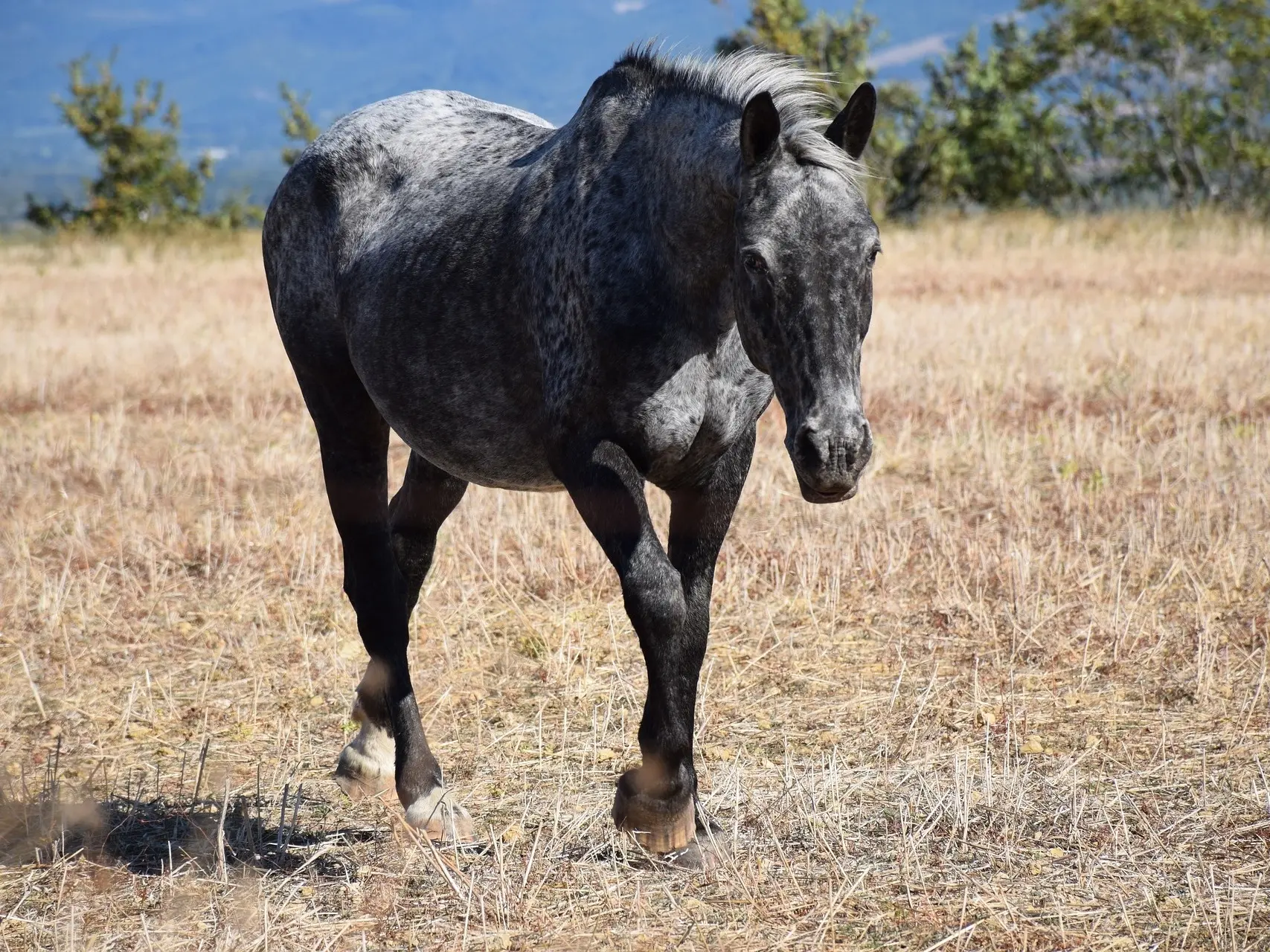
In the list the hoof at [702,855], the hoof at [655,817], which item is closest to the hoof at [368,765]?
the hoof at [655,817]

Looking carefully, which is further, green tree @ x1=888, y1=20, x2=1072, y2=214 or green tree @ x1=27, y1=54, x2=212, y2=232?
green tree @ x1=27, y1=54, x2=212, y2=232

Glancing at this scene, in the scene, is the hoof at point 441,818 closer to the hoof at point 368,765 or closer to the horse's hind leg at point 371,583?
the horse's hind leg at point 371,583

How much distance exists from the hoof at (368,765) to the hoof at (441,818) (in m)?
0.36

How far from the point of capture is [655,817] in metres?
3.40

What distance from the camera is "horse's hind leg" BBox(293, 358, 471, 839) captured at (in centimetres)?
405

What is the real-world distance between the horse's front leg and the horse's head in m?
0.53

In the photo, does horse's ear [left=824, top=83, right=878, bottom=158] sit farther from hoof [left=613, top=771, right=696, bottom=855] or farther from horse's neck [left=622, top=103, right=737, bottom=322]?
hoof [left=613, top=771, right=696, bottom=855]

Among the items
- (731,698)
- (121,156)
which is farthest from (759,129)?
(121,156)

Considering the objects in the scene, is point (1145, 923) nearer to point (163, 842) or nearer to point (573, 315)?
point (573, 315)

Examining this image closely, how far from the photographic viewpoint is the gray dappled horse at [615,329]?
2.96m

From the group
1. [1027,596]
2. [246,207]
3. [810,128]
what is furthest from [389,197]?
[246,207]

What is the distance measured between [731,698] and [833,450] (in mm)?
2190

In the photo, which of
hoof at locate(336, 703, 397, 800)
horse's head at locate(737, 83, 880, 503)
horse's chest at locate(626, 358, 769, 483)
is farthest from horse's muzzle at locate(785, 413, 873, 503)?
hoof at locate(336, 703, 397, 800)

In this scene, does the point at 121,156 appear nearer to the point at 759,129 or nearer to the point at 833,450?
the point at 759,129
